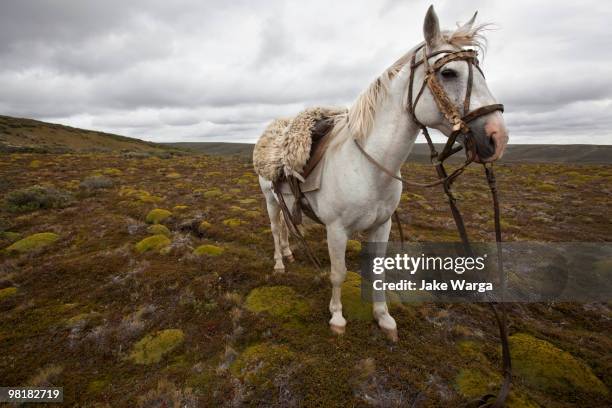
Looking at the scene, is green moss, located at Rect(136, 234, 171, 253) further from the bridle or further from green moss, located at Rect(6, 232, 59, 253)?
the bridle

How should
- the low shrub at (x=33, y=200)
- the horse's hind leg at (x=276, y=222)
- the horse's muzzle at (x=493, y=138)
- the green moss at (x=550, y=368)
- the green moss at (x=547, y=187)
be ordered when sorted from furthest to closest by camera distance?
1. the green moss at (x=547, y=187)
2. the low shrub at (x=33, y=200)
3. the horse's hind leg at (x=276, y=222)
4. the green moss at (x=550, y=368)
5. the horse's muzzle at (x=493, y=138)

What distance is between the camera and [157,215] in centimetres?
1113

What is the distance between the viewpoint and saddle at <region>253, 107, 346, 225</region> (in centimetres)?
459

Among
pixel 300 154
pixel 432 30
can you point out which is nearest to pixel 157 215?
pixel 300 154

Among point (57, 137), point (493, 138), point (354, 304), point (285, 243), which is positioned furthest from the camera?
point (57, 137)

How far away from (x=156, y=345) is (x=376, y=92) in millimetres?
5412

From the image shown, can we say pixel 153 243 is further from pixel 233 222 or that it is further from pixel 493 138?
pixel 493 138

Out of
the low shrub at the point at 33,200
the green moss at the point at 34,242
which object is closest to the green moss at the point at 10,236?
the green moss at the point at 34,242

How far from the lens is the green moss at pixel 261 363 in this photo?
3872 millimetres

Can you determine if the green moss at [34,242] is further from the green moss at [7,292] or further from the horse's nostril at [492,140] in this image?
the horse's nostril at [492,140]

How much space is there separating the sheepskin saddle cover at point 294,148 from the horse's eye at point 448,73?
2196 mm

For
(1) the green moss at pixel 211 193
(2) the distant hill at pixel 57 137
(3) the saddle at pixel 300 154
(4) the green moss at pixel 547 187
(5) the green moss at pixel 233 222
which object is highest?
(2) the distant hill at pixel 57 137

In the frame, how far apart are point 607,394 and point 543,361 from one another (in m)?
0.73

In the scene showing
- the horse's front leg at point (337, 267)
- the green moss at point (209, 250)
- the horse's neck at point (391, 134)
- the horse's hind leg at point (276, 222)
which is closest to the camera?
the horse's neck at point (391, 134)
